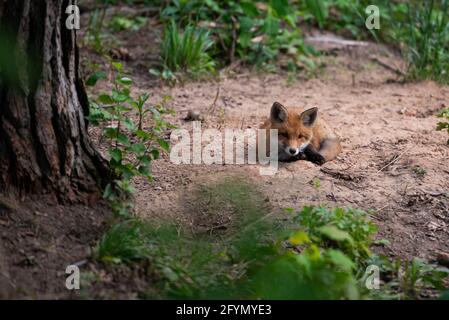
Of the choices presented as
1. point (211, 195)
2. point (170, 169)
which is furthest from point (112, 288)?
point (170, 169)

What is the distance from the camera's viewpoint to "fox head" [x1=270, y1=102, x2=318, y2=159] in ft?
20.3

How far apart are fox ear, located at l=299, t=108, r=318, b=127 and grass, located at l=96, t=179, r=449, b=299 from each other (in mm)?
1778

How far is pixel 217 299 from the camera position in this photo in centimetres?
351

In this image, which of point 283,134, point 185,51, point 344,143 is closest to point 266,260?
point 283,134

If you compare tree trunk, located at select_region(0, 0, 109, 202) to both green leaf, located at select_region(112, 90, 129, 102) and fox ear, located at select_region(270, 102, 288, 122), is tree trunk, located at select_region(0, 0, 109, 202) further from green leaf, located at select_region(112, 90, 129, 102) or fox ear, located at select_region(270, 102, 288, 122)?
fox ear, located at select_region(270, 102, 288, 122)

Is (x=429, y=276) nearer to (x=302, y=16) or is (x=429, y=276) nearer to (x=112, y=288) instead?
(x=112, y=288)

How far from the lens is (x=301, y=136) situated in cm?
630

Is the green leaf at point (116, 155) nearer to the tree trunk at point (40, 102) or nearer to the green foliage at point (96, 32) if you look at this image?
the tree trunk at point (40, 102)

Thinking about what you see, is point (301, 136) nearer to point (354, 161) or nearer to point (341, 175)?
point (354, 161)

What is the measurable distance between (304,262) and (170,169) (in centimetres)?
223

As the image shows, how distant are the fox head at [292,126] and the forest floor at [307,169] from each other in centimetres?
39

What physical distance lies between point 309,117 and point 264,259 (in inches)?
103

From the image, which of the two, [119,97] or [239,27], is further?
[239,27]

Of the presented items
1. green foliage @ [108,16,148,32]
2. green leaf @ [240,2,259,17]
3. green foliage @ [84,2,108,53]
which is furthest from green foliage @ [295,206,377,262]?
green foliage @ [108,16,148,32]
